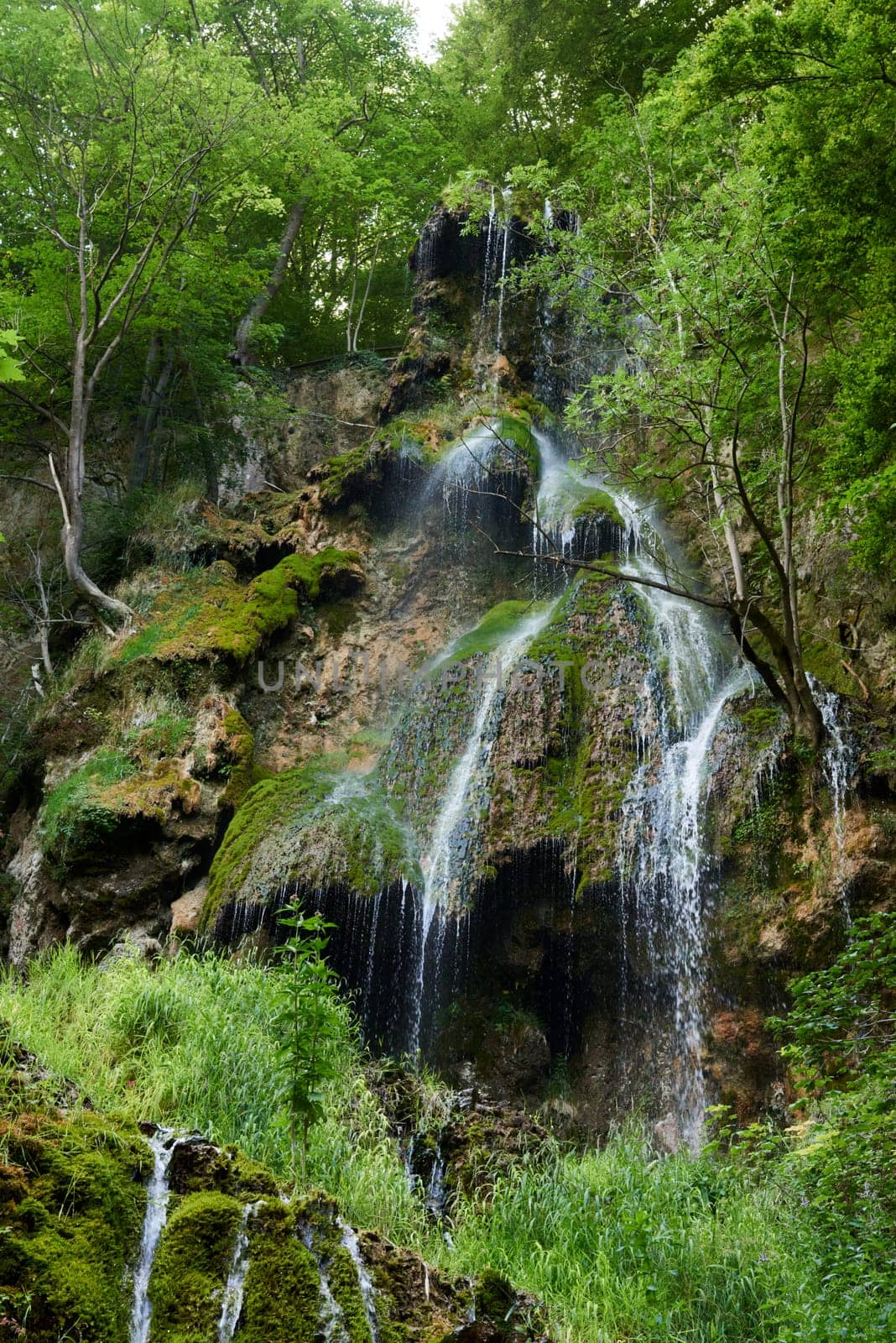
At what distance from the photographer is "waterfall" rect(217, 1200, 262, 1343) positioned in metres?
3.04

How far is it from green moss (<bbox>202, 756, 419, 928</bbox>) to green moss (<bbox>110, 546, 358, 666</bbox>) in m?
2.46

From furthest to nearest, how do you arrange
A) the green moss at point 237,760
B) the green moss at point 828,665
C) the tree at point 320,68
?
the tree at point 320,68, the green moss at point 237,760, the green moss at point 828,665

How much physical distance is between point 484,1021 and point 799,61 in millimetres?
8670

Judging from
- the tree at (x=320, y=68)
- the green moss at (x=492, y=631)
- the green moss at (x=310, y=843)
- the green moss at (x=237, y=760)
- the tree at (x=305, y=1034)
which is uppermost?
the tree at (x=320, y=68)

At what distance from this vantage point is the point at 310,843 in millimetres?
9453

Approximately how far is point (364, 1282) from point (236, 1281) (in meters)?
0.51

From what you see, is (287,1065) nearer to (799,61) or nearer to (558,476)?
(799,61)

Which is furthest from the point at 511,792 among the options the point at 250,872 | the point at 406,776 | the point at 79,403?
the point at 79,403

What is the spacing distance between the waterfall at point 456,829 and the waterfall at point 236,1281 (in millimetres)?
5371

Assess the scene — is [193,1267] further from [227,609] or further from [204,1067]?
[227,609]

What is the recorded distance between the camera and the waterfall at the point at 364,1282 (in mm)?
3250

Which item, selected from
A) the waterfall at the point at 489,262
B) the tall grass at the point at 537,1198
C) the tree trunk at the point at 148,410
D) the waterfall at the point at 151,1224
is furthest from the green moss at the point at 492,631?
the waterfall at the point at 151,1224

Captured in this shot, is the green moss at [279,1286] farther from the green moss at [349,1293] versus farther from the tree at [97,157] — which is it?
the tree at [97,157]

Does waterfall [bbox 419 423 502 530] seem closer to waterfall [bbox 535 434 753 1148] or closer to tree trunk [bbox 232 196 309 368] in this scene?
waterfall [bbox 535 434 753 1148]
